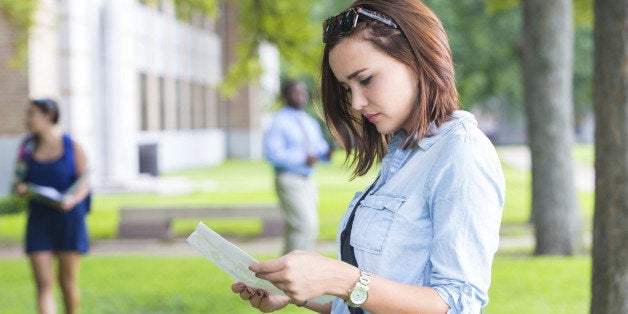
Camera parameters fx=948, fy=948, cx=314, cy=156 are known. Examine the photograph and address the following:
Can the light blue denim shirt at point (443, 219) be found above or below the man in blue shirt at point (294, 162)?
above

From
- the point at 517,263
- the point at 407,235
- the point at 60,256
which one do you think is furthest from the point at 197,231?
the point at 517,263

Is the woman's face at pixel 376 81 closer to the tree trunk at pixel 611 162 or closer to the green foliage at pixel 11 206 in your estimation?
the tree trunk at pixel 611 162

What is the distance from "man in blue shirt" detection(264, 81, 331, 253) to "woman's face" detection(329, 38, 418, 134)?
710 cm

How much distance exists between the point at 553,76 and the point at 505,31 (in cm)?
3351

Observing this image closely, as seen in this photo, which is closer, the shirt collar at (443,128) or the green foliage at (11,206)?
the shirt collar at (443,128)

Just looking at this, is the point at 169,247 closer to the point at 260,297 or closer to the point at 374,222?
the point at 260,297

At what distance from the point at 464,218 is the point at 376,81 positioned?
37 cm

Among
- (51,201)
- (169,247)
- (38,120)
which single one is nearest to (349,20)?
(51,201)

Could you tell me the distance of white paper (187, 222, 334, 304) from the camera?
2.15 meters

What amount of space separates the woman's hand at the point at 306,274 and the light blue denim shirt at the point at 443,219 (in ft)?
0.60

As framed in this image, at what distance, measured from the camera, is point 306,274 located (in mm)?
1897

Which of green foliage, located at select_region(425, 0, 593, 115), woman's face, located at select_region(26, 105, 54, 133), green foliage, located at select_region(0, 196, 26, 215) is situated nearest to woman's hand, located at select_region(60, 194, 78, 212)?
woman's face, located at select_region(26, 105, 54, 133)

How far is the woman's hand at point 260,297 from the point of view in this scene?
8.00 ft

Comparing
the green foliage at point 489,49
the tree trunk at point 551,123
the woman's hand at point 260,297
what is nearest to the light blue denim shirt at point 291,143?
the tree trunk at point 551,123
